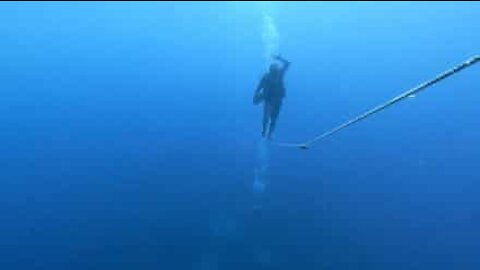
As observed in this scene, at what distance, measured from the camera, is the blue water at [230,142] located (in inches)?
565

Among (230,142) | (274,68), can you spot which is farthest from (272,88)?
(230,142)

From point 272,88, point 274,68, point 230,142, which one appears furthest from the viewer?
point 230,142

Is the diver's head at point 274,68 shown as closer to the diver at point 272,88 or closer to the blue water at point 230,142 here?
the diver at point 272,88

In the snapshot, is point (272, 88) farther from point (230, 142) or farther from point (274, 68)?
point (230, 142)

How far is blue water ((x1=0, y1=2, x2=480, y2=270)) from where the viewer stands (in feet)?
47.1

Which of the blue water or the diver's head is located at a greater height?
the diver's head

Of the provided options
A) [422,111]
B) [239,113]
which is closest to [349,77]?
[422,111]

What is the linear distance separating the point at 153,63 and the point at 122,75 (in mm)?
1484

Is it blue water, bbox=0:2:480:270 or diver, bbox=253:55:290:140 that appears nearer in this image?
diver, bbox=253:55:290:140

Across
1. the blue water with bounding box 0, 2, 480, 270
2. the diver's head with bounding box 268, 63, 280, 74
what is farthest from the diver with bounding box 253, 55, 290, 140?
the blue water with bounding box 0, 2, 480, 270

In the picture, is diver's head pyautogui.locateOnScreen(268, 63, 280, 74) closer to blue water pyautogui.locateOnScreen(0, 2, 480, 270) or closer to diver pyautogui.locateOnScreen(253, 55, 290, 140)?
diver pyautogui.locateOnScreen(253, 55, 290, 140)

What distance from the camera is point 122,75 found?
24.9 m

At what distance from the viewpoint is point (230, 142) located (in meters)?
19.2

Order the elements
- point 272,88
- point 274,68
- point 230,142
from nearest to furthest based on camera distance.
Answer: point 274,68
point 272,88
point 230,142
